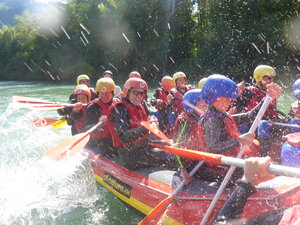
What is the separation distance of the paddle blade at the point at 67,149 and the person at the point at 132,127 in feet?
2.16

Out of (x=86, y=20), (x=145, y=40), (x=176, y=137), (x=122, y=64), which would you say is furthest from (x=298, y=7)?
(x=86, y=20)

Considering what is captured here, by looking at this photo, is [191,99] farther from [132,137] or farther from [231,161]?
[231,161]

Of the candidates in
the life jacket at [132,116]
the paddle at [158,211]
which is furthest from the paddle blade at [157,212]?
the life jacket at [132,116]

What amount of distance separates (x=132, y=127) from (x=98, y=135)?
139cm

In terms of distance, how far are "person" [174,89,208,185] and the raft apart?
0.56 ft

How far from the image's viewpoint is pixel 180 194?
130 inches

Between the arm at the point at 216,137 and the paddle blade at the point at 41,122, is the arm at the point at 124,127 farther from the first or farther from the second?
the paddle blade at the point at 41,122

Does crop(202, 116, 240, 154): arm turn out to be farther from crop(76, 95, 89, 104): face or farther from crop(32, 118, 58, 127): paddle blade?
crop(32, 118, 58, 127): paddle blade

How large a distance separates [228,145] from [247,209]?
22.8 inches

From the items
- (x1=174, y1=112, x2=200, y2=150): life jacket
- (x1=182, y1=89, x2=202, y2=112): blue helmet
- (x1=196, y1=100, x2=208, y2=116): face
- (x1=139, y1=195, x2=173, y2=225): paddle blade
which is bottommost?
(x1=139, y1=195, x2=173, y2=225): paddle blade

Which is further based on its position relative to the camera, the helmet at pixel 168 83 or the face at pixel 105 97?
the helmet at pixel 168 83

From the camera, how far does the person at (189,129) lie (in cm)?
354

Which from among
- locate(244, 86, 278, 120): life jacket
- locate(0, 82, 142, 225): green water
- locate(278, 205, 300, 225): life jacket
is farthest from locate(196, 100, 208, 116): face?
locate(278, 205, 300, 225): life jacket

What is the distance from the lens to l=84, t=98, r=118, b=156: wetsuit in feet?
17.3
